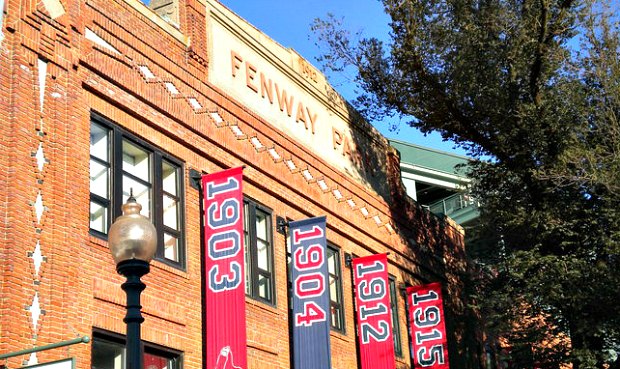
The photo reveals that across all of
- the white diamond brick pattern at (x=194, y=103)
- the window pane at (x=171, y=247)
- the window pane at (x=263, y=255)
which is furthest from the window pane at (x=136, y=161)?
the window pane at (x=263, y=255)

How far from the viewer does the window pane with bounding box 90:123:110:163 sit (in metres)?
16.4

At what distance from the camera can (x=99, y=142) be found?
Result: 16578mm

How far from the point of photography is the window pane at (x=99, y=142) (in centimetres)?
1642

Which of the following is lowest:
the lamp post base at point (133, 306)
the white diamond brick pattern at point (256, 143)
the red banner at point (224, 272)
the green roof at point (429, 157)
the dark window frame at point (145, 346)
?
the lamp post base at point (133, 306)

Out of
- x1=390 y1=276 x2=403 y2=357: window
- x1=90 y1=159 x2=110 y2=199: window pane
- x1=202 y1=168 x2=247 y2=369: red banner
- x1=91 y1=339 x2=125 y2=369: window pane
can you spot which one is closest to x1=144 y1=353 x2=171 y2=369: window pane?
x1=91 y1=339 x2=125 y2=369: window pane

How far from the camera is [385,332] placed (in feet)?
73.8

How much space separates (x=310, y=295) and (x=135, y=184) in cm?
446

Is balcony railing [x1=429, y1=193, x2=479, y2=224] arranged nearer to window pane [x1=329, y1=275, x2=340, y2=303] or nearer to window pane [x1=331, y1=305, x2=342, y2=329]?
window pane [x1=329, y1=275, x2=340, y2=303]

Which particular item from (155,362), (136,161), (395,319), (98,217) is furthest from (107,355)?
(395,319)

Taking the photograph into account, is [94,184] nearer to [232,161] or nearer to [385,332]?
[232,161]

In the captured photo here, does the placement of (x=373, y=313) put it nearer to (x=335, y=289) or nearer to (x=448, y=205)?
(x=335, y=289)

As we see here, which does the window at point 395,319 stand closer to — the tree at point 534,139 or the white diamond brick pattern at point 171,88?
the tree at point 534,139

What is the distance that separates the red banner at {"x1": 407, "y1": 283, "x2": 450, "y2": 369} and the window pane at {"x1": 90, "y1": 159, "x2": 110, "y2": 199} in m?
10.9

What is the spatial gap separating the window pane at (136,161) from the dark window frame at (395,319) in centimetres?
973
